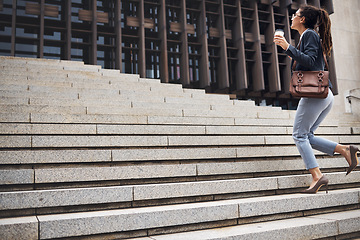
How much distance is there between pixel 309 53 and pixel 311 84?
29 cm

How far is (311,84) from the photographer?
2.85 meters

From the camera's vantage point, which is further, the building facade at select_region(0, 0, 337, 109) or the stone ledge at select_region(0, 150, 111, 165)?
the building facade at select_region(0, 0, 337, 109)

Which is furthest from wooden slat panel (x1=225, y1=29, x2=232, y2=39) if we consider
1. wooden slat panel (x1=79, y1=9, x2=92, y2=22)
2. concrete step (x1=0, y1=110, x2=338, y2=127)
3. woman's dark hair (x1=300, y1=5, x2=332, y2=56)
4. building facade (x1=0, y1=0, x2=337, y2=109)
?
woman's dark hair (x1=300, y1=5, x2=332, y2=56)

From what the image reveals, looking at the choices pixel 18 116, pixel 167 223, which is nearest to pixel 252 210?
pixel 167 223

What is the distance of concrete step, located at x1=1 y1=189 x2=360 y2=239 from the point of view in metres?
2.05

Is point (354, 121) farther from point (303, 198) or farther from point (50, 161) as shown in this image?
point (50, 161)

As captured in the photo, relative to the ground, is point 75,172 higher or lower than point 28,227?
higher

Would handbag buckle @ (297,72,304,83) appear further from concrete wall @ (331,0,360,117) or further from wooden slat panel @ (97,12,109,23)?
concrete wall @ (331,0,360,117)

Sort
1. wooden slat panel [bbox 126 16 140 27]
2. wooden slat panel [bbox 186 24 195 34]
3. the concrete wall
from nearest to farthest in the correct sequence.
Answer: wooden slat panel [bbox 126 16 140 27]
wooden slat panel [bbox 186 24 195 34]
the concrete wall

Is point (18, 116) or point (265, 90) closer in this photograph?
point (18, 116)

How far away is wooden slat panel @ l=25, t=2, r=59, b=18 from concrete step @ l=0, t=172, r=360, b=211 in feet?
34.1

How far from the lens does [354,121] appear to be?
774 cm

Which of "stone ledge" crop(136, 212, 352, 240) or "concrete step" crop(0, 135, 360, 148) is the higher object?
"concrete step" crop(0, 135, 360, 148)

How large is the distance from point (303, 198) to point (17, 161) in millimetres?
2534
